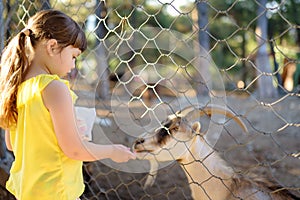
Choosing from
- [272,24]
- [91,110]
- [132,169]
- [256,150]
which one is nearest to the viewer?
[91,110]

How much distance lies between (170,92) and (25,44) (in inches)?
199

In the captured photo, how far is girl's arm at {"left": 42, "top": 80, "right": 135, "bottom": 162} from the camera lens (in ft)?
4.92

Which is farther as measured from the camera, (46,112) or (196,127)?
(196,127)

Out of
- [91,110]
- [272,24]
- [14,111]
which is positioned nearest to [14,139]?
[14,111]

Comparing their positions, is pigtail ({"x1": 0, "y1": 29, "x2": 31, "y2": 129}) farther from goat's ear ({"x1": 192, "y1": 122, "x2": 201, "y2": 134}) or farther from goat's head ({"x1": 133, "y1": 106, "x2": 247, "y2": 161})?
goat's ear ({"x1": 192, "y1": 122, "x2": 201, "y2": 134})

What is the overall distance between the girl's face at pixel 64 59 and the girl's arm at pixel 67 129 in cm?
12

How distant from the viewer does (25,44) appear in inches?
64.4

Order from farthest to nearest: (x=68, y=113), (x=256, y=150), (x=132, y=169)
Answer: (x=256, y=150) < (x=132, y=169) < (x=68, y=113)

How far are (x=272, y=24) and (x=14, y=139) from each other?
1284 cm

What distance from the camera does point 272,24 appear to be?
44.7ft

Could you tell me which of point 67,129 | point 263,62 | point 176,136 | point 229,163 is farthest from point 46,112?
point 263,62

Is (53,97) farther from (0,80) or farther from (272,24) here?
(272,24)

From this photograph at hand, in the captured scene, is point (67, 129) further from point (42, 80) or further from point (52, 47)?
point (52, 47)

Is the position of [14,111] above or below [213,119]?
below
